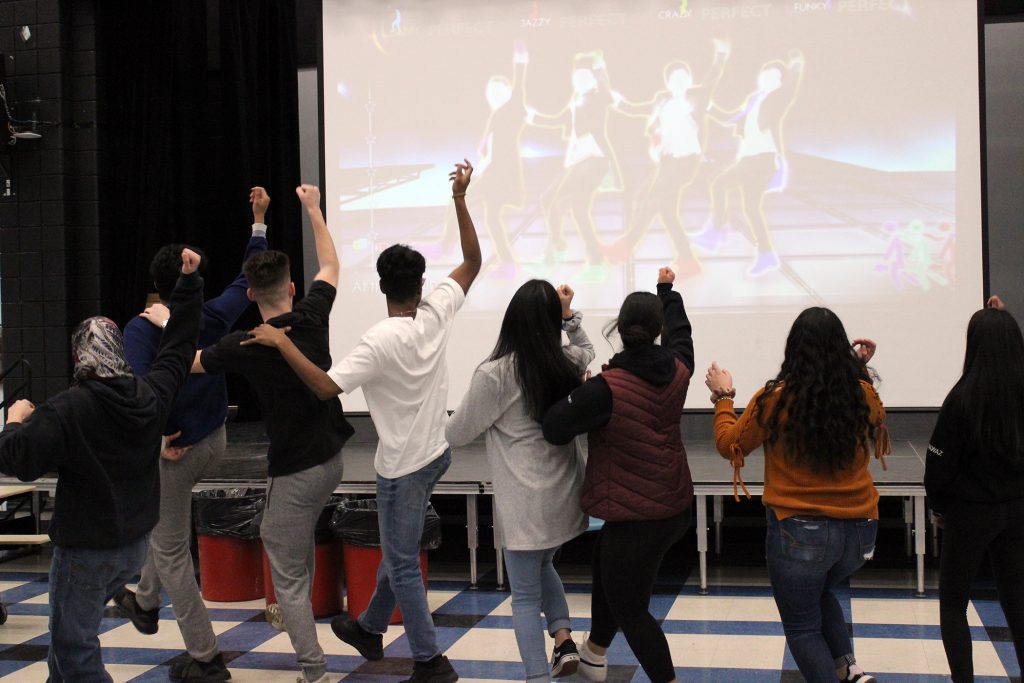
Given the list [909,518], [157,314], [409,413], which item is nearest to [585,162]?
[909,518]

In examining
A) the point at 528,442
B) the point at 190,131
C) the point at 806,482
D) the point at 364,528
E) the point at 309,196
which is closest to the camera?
the point at 806,482

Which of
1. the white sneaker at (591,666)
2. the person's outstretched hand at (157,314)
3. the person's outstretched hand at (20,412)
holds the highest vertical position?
the person's outstretched hand at (157,314)

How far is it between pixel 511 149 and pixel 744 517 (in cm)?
257

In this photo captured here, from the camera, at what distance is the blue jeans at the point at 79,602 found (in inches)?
103

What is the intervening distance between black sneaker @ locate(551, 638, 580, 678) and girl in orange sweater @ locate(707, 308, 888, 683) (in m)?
0.69

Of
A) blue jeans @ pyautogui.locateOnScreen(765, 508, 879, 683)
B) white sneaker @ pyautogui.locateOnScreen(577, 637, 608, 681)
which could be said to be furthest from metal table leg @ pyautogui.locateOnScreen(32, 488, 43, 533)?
blue jeans @ pyautogui.locateOnScreen(765, 508, 879, 683)

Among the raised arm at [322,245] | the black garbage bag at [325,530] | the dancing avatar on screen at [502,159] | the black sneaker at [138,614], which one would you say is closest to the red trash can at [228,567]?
the black garbage bag at [325,530]

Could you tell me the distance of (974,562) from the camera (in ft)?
9.36

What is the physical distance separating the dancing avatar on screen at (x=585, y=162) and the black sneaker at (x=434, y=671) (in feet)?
10.4

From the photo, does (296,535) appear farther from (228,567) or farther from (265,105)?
A: (265,105)

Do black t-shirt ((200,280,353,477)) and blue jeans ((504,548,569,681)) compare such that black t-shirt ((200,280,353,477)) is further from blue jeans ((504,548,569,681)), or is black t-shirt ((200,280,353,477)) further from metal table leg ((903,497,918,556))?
metal table leg ((903,497,918,556))

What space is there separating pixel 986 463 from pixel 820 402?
56 centimetres

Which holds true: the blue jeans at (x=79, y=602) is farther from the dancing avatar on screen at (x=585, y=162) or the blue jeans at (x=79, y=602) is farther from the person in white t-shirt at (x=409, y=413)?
the dancing avatar on screen at (x=585, y=162)

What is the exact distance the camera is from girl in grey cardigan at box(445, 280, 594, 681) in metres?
2.86
